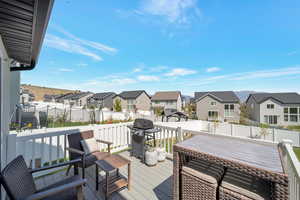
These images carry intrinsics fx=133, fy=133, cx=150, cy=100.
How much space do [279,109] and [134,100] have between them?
78.0ft

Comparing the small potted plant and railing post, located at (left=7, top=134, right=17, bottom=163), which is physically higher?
railing post, located at (left=7, top=134, right=17, bottom=163)

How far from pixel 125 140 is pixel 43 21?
166 inches

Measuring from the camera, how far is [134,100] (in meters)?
29.0

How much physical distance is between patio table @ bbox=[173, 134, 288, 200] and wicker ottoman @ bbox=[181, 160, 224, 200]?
0.36ft

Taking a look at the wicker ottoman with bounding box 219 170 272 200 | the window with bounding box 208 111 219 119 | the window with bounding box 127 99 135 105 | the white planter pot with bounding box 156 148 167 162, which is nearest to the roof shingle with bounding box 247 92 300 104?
the window with bounding box 208 111 219 119

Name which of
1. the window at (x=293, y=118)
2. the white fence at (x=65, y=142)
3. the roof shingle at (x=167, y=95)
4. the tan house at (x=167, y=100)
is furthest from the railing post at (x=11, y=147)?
the roof shingle at (x=167, y=95)

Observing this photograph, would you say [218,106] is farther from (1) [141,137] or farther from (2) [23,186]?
(2) [23,186]

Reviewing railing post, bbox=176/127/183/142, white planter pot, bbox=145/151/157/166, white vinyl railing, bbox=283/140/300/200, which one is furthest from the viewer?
railing post, bbox=176/127/183/142

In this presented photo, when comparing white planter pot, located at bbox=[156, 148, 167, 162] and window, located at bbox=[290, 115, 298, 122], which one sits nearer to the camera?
white planter pot, located at bbox=[156, 148, 167, 162]

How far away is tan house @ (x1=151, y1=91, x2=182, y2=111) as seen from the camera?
3144cm

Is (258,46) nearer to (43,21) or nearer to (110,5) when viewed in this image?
(110,5)

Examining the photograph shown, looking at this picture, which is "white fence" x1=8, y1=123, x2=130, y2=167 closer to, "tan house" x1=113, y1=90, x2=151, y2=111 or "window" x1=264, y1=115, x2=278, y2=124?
"window" x1=264, y1=115, x2=278, y2=124

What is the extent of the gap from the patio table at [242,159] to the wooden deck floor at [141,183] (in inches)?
25.1

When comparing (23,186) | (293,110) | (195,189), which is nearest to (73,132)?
(23,186)
